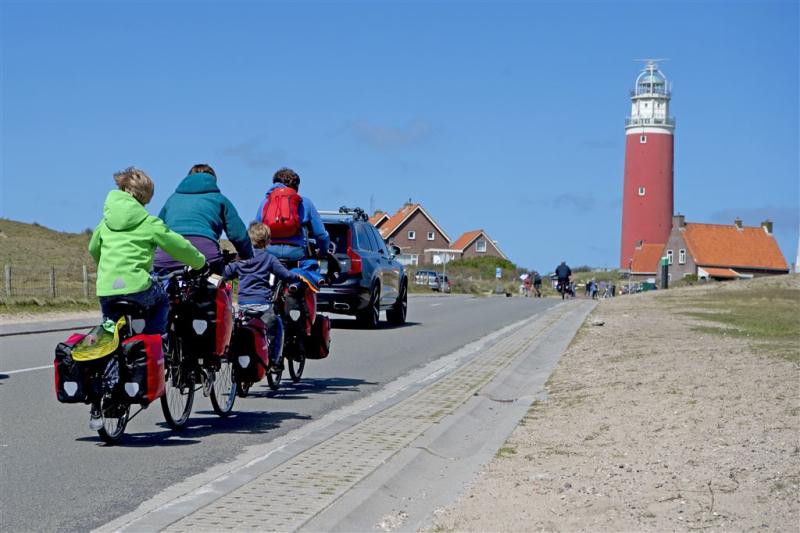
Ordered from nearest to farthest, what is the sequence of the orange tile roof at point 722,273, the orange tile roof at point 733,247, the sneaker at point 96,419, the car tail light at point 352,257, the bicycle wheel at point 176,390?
the sneaker at point 96,419 < the bicycle wheel at point 176,390 < the car tail light at point 352,257 < the orange tile roof at point 722,273 < the orange tile roof at point 733,247

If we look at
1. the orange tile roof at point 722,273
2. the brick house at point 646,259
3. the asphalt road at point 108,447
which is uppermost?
the brick house at point 646,259

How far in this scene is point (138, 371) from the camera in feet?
26.5

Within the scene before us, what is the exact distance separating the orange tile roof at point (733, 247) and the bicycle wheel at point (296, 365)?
9885 centimetres

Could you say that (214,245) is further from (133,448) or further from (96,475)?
(96,475)

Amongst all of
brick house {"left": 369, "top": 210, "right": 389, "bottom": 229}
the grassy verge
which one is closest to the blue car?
the grassy verge

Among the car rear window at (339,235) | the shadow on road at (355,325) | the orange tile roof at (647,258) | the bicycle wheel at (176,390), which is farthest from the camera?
the orange tile roof at (647,258)

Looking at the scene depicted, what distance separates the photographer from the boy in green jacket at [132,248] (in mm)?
8117

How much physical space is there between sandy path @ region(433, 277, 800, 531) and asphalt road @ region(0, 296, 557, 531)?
6.23 ft

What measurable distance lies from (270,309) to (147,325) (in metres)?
2.81

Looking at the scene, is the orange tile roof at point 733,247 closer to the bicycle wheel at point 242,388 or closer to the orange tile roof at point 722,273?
the orange tile roof at point 722,273

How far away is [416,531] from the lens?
6141mm

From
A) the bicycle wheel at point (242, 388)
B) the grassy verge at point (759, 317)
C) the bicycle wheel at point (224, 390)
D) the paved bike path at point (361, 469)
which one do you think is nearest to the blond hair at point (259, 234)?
the bicycle wheel at point (242, 388)

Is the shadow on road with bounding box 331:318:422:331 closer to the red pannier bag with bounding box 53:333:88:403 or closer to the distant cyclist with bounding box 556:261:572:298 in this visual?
the red pannier bag with bounding box 53:333:88:403

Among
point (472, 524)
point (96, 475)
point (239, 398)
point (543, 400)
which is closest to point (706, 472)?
point (472, 524)
